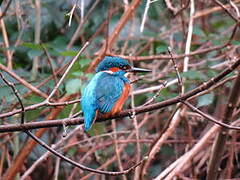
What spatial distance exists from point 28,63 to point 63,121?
78.2 inches

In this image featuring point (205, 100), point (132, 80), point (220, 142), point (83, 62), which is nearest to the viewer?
point (220, 142)

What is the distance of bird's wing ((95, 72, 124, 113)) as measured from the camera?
214 centimetres

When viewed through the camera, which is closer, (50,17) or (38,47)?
(38,47)

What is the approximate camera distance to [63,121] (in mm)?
1835

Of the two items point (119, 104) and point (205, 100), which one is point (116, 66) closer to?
point (119, 104)

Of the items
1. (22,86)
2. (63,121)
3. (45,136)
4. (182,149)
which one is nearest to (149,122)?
(182,149)

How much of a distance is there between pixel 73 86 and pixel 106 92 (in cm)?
29

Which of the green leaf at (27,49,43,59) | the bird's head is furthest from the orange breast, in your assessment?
the green leaf at (27,49,43,59)

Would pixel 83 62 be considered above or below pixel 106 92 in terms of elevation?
above

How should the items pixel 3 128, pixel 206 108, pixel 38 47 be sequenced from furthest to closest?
pixel 206 108, pixel 38 47, pixel 3 128

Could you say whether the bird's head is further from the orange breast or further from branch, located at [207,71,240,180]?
branch, located at [207,71,240,180]

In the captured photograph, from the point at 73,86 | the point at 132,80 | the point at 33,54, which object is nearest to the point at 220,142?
the point at 73,86

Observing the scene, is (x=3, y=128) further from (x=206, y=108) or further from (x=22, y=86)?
(x=206, y=108)

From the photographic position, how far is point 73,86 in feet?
8.05
